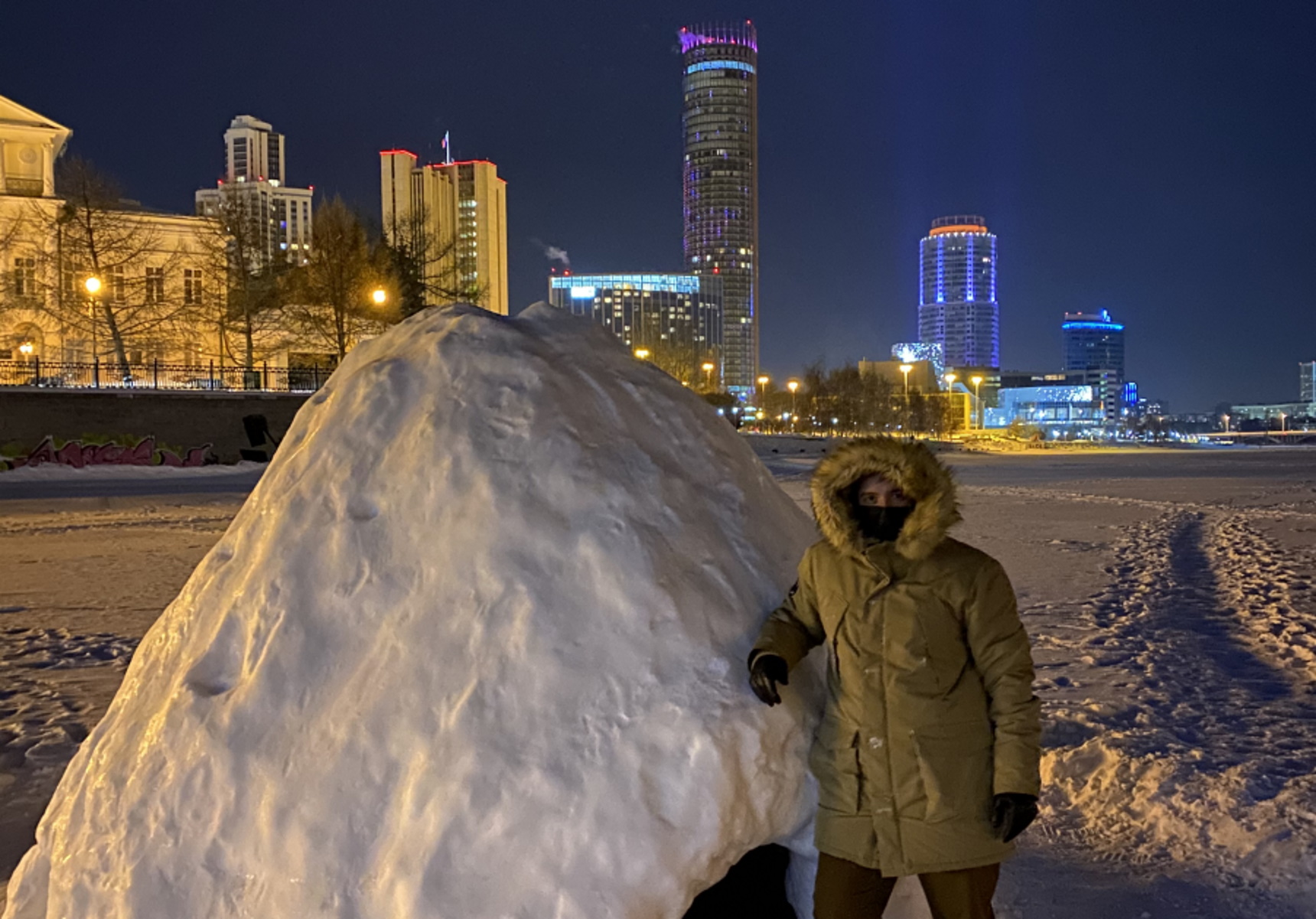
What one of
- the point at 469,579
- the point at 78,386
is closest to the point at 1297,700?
the point at 469,579

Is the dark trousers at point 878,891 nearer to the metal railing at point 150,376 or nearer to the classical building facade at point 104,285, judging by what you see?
the metal railing at point 150,376

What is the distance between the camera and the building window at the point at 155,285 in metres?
41.8

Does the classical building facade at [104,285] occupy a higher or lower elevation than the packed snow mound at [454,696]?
higher

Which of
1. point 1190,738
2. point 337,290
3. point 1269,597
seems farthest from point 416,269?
point 1190,738

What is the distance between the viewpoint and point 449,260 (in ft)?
192

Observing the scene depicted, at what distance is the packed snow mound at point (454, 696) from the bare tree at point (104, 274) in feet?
131

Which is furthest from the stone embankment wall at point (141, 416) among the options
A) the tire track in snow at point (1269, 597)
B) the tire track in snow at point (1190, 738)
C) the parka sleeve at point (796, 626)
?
the parka sleeve at point (796, 626)

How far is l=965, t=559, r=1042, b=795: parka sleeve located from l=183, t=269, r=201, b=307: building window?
47.5m

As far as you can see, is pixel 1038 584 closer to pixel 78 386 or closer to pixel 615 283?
pixel 78 386

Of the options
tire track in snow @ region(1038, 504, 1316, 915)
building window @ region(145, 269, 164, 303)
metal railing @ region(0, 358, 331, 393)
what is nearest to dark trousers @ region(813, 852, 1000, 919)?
tire track in snow @ region(1038, 504, 1316, 915)

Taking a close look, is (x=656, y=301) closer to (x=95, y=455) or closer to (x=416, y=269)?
(x=416, y=269)

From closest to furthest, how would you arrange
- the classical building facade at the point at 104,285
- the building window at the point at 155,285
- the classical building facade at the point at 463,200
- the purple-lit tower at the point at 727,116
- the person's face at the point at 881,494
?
1. the person's face at the point at 881,494
2. the classical building facade at the point at 104,285
3. the building window at the point at 155,285
4. the classical building facade at the point at 463,200
5. the purple-lit tower at the point at 727,116

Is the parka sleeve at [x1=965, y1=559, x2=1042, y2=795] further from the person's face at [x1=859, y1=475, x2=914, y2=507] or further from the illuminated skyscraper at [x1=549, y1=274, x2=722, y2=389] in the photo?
the illuminated skyscraper at [x1=549, y1=274, x2=722, y2=389]

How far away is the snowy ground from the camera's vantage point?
3.83 metres
